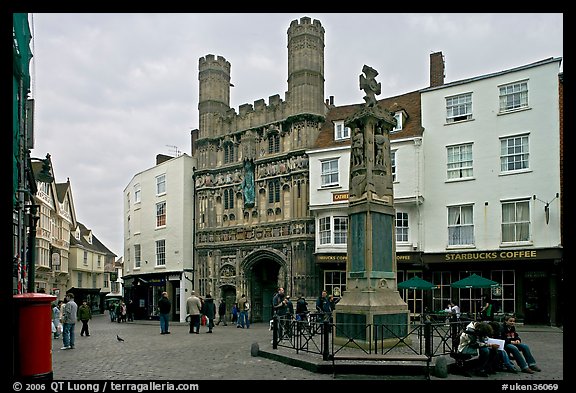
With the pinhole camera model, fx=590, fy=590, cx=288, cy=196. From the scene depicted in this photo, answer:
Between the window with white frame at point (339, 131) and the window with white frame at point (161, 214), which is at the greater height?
the window with white frame at point (339, 131)

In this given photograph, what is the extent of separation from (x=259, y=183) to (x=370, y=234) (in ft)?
78.1

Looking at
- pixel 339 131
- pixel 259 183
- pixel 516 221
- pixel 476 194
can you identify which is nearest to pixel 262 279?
pixel 259 183

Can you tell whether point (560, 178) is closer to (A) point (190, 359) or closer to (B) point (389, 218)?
(B) point (389, 218)

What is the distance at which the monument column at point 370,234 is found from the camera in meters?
14.7

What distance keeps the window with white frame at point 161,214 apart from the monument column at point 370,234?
29.5m

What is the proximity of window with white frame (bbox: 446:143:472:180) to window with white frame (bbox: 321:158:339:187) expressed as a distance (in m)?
6.43

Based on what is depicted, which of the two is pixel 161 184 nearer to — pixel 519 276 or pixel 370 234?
pixel 519 276

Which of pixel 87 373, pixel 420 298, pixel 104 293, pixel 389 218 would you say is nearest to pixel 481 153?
pixel 420 298

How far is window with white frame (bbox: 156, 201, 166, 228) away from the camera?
43.5 m

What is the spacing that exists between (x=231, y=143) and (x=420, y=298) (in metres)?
16.8

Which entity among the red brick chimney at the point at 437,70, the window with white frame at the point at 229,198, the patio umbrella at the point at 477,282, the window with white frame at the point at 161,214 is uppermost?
the red brick chimney at the point at 437,70

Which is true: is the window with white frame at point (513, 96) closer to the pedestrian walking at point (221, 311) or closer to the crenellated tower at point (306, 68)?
the crenellated tower at point (306, 68)

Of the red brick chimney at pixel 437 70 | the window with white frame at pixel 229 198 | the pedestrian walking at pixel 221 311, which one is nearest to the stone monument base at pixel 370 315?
the pedestrian walking at pixel 221 311
